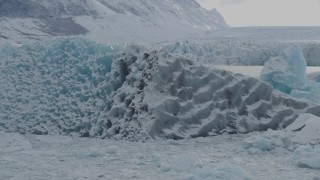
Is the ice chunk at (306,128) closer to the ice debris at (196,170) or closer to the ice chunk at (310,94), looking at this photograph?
the ice debris at (196,170)

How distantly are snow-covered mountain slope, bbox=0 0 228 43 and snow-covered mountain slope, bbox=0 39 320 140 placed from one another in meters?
45.5

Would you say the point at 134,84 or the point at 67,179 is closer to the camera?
the point at 67,179

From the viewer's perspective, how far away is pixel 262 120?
26.9 ft

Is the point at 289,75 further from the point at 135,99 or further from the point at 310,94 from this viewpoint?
the point at 135,99

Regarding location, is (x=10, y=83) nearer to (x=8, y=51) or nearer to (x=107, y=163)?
(x=8, y=51)

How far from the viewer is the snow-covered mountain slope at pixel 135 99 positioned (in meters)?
7.73

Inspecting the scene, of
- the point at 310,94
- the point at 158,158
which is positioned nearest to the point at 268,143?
the point at 158,158

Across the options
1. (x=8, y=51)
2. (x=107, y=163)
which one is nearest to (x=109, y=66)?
(x=8, y=51)

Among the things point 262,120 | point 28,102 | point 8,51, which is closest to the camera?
point 262,120

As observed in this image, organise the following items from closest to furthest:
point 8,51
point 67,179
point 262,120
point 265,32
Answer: point 67,179 → point 262,120 → point 8,51 → point 265,32

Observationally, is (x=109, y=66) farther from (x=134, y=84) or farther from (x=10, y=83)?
(x=10, y=83)

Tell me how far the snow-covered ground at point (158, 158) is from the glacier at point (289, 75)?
4.89m

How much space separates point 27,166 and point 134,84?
2.93 metres

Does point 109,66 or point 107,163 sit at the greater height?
point 109,66
